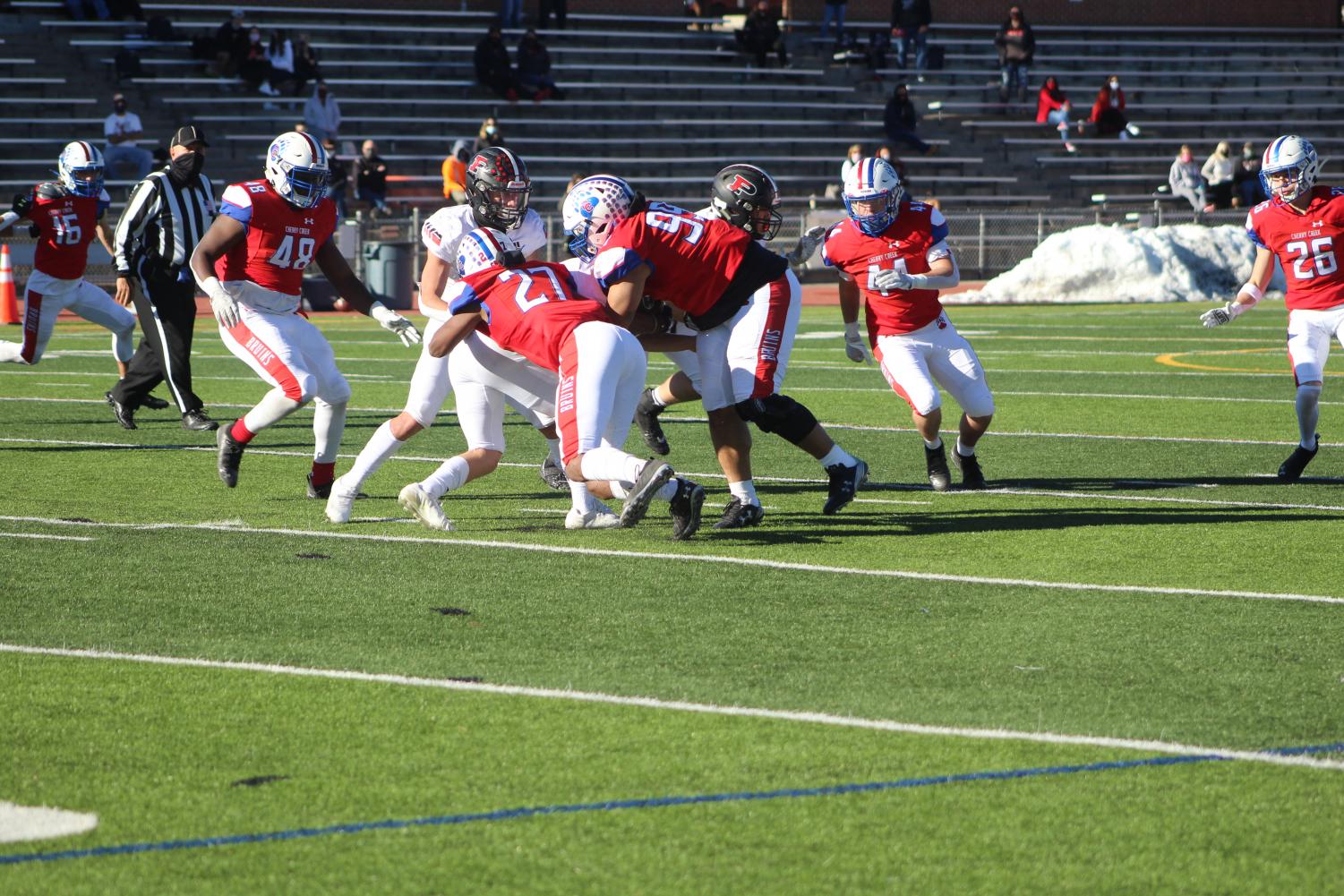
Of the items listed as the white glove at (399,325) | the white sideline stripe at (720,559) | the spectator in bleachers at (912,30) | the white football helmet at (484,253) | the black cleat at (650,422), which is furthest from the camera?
the spectator in bleachers at (912,30)

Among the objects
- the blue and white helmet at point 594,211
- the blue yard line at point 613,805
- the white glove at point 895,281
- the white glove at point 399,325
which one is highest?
the blue and white helmet at point 594,211

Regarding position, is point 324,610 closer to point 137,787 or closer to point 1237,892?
point 137,787

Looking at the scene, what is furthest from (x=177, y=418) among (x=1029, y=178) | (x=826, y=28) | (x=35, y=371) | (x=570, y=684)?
(x=826, y=28)

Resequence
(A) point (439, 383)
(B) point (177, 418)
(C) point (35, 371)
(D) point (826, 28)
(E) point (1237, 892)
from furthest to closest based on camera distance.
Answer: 1. (D) point (826, 28)
2. (C) point (35, 371)
3. (B) point (177, 418)
4. (A) point (439, 383)
5. (E) point (1237, 892)

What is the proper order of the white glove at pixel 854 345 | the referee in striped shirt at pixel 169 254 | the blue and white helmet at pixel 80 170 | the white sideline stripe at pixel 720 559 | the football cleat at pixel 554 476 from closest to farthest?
the white sideline stripe at pixel 720 559 < the football cleat at pixel 554 476 < the white glove at pixel 854 345 < the referee in striped shirt at pixel 169 254 < the blue and white helmet at pixel 80 170

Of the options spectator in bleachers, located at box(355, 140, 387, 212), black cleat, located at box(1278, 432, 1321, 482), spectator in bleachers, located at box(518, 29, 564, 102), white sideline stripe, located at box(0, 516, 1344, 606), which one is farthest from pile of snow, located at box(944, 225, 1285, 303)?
white sideline stripe, located at box(0, 516, 1344, 606)

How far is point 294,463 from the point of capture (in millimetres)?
10305

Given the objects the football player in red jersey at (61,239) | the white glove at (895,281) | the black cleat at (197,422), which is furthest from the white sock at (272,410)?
the football player in red jersey at (61,239)

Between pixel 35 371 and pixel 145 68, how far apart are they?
15.8 m

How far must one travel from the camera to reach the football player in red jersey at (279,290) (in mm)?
8602

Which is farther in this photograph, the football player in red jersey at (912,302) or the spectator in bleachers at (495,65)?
the spectator in bleachers at (495,65)

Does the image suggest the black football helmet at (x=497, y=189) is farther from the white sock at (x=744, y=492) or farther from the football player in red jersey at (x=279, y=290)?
the white sock at (x=744, y=492)

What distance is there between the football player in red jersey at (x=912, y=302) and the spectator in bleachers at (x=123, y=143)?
19.0 metres

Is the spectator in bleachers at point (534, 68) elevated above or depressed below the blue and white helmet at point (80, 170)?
above
